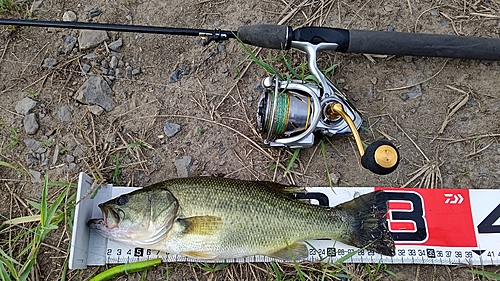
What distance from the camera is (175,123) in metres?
3.59

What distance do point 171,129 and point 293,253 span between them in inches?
58.1

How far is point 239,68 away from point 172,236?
163 centimetres

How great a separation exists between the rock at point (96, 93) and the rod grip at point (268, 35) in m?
1.31

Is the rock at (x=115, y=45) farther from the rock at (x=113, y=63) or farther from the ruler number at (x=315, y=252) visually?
the ruler number at (x=315, y=252)

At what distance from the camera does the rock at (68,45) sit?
3754mm

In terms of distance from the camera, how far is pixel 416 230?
330 centimetres

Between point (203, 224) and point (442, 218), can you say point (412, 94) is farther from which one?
point (203, 224)

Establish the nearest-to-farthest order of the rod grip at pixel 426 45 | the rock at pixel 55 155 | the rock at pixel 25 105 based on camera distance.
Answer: the rod grip at pixel 426 45, the rock at pixel 55 155, the rock at pixel 25 105

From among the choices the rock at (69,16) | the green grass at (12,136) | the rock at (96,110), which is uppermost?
the rock at (69,16)

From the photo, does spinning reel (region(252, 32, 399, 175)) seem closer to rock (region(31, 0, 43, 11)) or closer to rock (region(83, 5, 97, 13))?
rock (region(83, 5, 97, 13))

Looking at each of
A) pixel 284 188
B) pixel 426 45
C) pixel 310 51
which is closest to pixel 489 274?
pixel 284 188

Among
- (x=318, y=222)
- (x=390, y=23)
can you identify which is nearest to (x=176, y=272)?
(x=318, y=222)

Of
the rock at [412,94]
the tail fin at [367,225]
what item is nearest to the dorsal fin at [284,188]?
the tail fin at [367,225]

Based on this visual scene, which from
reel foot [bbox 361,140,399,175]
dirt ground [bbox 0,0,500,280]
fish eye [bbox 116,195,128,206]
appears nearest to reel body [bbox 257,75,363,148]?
dirt ground [bbox 0,0,500,280]
